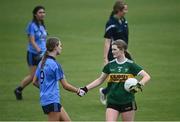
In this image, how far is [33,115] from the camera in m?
16.2

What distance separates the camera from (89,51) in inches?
1056

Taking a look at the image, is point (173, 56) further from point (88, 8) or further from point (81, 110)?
point (88, 8)

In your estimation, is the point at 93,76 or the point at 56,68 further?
the point at 93,76

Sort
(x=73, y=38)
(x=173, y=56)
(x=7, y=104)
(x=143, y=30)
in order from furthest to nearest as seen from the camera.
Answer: (x=143, y=30)
(x=73, y=38)
(x=173, y=56)
(x=7, y=104)

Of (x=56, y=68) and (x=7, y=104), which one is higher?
(x=56, y=68)

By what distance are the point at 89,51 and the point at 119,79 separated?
46.0ft

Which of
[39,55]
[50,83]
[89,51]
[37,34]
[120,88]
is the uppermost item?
[37,34]

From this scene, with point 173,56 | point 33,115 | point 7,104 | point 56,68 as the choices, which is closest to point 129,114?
point 56,68

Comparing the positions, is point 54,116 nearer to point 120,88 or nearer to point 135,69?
point 120,88

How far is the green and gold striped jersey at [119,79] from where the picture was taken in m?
12.8

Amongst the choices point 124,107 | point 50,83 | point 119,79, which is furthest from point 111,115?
point 50,83

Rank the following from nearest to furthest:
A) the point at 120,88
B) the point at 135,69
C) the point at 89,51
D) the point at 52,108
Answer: the point at 52,108 → the point at 120,88 → the point at 135,69 → the point at 89,51

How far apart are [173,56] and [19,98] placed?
27.3 ft

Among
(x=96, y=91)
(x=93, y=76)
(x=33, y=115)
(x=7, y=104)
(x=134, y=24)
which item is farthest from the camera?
(x=134, y=24)
